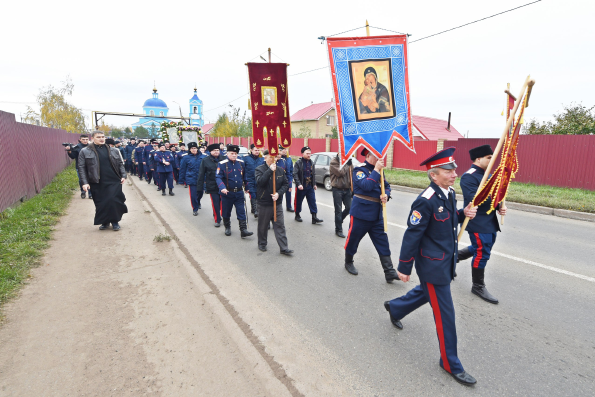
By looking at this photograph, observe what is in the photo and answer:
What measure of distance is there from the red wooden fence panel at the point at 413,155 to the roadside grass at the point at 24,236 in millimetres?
15899

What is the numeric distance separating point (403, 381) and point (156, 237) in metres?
5.04

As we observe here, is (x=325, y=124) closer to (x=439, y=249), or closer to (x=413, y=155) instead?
(x=413, y=155)

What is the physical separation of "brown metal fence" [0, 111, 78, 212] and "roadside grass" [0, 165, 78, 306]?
364 millimetres

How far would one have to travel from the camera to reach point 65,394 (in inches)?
94.1

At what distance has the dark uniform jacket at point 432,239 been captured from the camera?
8.73 ft

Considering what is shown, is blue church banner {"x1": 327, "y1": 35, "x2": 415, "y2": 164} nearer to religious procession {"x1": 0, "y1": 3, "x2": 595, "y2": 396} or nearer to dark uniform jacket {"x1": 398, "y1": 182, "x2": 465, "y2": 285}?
religious procession {"x1": 0, "y1": 3, "x2": 595, "y2": 396}

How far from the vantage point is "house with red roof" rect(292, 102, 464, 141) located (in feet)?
101

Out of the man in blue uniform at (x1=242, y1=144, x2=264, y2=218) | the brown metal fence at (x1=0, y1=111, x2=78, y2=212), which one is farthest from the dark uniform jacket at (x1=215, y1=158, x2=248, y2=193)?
the brown metal fence at (x1=0, y1=111, x2=78, y2=212)

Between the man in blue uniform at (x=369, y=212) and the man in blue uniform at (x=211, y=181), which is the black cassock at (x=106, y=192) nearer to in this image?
the man in blue uniform at (x=211, y=181)

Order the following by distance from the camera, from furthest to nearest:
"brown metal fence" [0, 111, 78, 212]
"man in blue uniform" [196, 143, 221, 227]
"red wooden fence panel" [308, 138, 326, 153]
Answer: "red wooden fence panel" [308, 138, 326, 153] < "brown metal fence" [0, 111, 78, 212] < "man in blue uniform" [196, 143, 221, 227]

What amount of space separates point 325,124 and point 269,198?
118 feet

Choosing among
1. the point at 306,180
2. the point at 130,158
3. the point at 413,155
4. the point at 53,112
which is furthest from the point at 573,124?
the point at 53,112

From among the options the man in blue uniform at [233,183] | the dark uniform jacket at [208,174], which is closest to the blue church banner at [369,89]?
the man in blue uniform at [233,183]

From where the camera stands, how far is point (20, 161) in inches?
345
